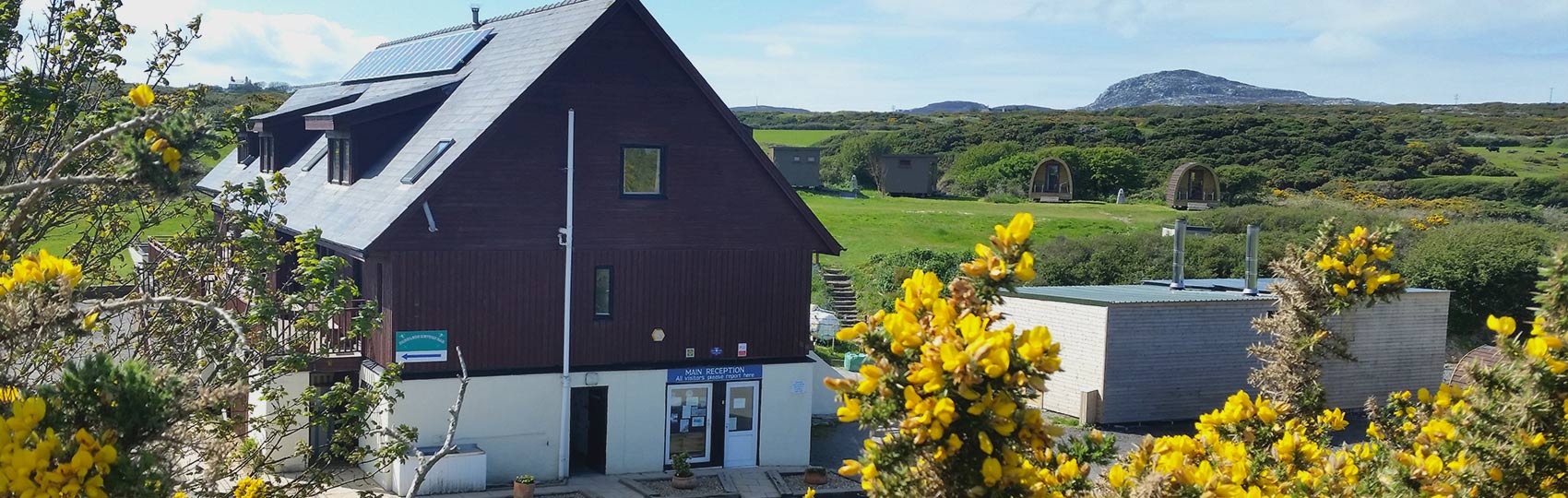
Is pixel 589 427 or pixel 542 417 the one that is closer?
pixel 542 417

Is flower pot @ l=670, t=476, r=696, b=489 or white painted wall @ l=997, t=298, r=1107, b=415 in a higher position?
white painted wall @ l=997, t=298, r=1107, b=415

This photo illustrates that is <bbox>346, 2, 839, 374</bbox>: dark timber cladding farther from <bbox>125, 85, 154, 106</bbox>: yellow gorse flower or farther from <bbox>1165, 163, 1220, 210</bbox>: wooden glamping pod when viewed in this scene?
<bbox>1165, 163, 1220, 210</bbox>: wooden glamping pod

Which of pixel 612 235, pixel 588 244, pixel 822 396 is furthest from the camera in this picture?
pixel 822 396

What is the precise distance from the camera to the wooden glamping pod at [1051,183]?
2525 inches

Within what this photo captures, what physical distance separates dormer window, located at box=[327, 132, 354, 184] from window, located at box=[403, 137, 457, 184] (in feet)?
8.33

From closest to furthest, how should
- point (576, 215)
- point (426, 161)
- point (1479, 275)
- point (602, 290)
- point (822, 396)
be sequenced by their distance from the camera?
point (426, 161) → point (576, 215) → point (602, 290) → point (822, 396) → point (1479, 275)

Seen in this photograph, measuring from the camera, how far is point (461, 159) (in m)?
18.6

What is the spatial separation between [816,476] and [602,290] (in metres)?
4.43

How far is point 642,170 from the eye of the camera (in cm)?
2028

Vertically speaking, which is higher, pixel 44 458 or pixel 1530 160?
pixel 1530 160

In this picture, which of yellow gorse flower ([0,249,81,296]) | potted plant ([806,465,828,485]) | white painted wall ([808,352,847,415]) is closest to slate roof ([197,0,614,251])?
potted plant ([806,465,828,485])

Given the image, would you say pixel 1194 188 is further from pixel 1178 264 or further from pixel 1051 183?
pixel 1178 264

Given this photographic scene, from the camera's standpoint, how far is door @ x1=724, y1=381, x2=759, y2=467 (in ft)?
68.8

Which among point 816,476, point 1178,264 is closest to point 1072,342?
point 1178,264
